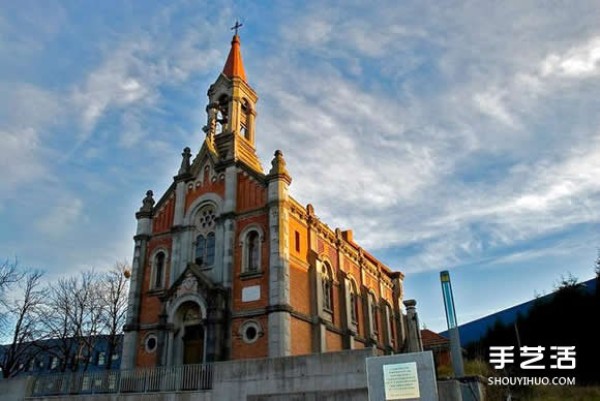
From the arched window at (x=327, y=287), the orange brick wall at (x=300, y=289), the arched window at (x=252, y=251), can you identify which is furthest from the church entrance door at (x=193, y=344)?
the arched window at (x=327, y=287)

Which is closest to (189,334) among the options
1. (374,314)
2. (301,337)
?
(301,337)

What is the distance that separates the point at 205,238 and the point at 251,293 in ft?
16.5

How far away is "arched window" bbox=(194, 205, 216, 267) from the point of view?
27094 millimetres

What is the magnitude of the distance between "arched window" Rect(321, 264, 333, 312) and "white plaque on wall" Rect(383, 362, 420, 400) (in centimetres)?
1306

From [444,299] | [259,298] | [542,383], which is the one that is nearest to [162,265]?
[259,298]

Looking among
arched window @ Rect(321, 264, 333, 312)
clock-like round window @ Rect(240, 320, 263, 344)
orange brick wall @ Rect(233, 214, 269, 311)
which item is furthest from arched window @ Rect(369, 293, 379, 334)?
clock-like round window @ Rect(240, 320, 263, 344)

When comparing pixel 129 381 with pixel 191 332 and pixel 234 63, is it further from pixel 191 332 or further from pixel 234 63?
pixel 234 63

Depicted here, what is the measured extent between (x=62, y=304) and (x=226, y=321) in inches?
857

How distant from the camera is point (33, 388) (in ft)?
73.7

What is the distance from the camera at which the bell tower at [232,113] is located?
30.5 meters

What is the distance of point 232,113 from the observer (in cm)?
3139

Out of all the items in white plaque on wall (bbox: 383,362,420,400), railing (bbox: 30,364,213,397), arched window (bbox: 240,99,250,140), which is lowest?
white plaque on wall (bbox: 383,362,420,400)

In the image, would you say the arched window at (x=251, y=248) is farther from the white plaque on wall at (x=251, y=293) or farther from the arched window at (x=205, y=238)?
the arched window at (x=205, y=238)

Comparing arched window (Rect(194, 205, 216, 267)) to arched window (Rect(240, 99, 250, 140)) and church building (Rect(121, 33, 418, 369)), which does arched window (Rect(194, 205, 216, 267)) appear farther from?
arched window (Rect(240, 99, 250, 140))
